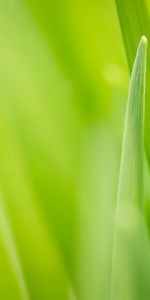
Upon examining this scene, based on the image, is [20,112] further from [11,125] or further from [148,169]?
[148,169]

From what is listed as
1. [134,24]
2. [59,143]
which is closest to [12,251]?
[59,143]

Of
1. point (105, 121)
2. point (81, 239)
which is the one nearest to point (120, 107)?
point (105, 121)

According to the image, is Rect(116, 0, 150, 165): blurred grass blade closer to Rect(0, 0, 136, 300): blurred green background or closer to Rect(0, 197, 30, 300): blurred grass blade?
Rect(0, 0, 136, 300): blurred green background

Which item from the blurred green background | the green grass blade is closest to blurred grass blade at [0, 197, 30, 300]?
the blurred green background

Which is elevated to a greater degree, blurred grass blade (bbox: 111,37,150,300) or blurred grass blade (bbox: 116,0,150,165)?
blurred grass blade (bbox: 116,0,150,165)

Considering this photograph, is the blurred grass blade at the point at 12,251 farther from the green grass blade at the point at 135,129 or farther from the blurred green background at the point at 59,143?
the green grass blade at the point at 135,129

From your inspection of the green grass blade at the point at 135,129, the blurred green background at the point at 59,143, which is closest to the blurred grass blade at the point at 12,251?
the blurred green background at the point at 59,143
